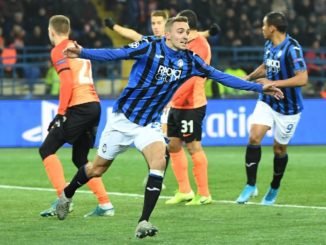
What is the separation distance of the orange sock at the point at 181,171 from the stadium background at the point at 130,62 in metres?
8.49

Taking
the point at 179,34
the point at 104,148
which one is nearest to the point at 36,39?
the point at 104,148

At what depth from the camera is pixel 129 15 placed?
2533 centimetres

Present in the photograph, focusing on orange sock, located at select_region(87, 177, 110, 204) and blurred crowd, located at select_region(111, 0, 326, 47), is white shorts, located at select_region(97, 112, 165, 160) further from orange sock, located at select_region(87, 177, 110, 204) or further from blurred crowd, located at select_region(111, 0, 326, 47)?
blurred crowd, located at select_region(111, 0, 326, 47)

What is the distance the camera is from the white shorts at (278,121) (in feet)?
38.5

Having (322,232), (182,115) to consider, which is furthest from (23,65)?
(322,232)

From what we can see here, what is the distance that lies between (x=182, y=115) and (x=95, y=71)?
12.8 meters

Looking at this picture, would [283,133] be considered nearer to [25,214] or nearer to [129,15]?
[25,214]

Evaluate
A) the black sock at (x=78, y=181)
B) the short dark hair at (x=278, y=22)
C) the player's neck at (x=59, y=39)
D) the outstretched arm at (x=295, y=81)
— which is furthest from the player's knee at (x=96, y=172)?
the short dark hair at (x=278, y=22)

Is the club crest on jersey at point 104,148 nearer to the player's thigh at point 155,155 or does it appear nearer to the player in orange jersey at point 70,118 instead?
the player's thigh at point 155,155

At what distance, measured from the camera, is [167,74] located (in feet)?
31.4

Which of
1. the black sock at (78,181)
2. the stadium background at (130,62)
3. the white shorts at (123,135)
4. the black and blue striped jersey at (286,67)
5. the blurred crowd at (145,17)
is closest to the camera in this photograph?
the white shorts at (123,135)

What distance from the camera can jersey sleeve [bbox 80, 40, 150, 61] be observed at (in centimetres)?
912

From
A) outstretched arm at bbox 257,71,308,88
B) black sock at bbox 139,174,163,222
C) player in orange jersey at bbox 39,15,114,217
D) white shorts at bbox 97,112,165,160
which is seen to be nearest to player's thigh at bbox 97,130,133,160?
white shorts at bbox 97,112,165,160

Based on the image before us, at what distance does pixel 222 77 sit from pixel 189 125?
2360 mm
